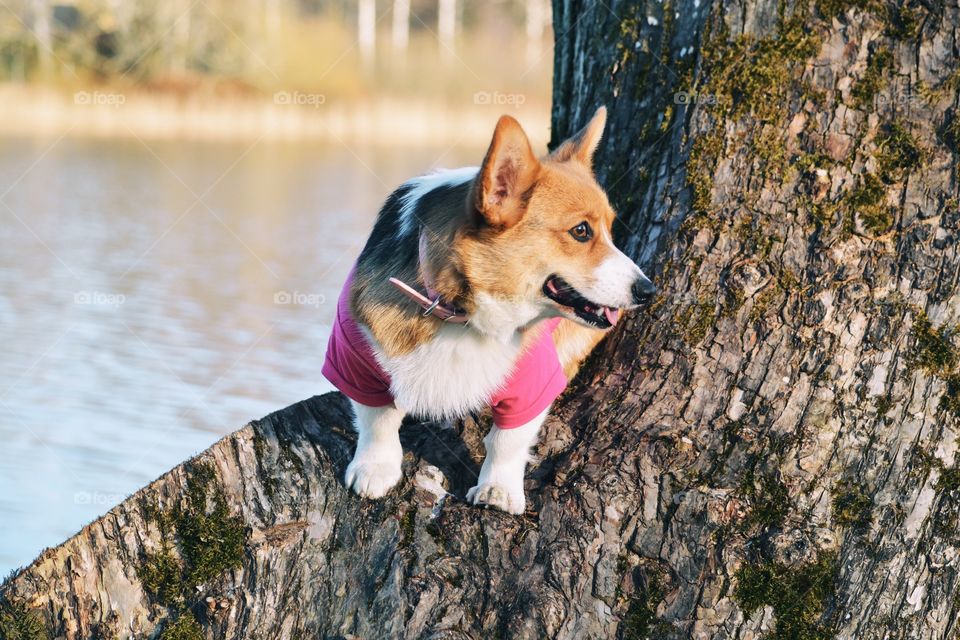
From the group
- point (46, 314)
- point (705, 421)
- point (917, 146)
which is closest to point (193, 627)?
point (705, 421)

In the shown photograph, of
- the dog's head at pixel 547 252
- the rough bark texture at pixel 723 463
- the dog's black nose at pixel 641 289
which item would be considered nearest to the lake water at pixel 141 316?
the rough bark texture at pixel 723 463

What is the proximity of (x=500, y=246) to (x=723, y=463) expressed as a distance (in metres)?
0.94

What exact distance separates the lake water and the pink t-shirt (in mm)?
2457

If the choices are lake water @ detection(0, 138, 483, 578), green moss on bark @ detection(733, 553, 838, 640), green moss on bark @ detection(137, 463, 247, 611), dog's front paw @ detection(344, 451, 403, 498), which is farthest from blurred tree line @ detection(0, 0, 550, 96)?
green moss on bark @ detection(733, 553, 838, 640)

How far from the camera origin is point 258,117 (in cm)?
2398

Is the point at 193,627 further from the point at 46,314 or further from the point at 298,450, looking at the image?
the point at 46,314

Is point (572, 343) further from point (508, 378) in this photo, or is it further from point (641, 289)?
point (641, 289)

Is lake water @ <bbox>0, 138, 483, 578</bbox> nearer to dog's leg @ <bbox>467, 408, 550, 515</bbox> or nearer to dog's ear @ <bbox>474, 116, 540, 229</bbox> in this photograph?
dog's leg @ <bbox>467, 408, 550, 515</bbox>

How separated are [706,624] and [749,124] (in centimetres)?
164

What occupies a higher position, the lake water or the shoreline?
the lake water

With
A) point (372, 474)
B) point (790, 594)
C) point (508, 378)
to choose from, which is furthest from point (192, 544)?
point (790, 594)

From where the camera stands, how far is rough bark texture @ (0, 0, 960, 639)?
2.75 m

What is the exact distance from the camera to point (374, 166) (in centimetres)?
1703

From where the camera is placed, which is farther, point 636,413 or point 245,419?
point 245,419
